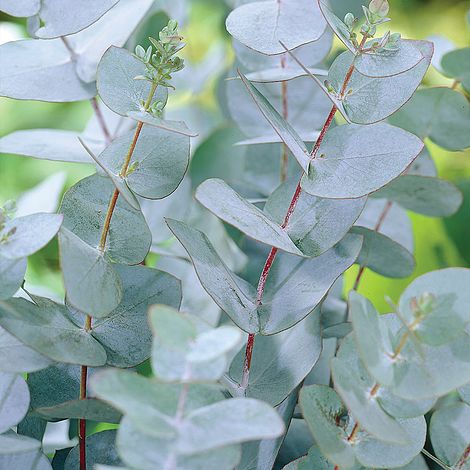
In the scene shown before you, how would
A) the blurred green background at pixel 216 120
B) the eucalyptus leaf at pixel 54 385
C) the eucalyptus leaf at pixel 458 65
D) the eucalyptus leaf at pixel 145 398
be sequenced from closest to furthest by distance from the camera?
the eucalyptus leaf at pixel 145 398
the eucalyptus leaf at pixel 54 385
the eucalyptus leaf at pixel 458 65
the blurred green background at pixel 216 120

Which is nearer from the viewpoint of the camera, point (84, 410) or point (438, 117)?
point (84, 410)

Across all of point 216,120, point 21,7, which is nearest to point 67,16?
point 21,7

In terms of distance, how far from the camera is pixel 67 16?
321mm

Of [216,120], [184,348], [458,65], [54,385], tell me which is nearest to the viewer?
[184,348]

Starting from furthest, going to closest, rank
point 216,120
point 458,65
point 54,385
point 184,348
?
point 216,120, point 458,65, point 54,385, point 184,348

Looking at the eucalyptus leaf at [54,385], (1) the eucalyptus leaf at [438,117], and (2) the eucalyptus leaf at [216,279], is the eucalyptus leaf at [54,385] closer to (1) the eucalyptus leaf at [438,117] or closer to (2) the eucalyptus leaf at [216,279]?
(2) the eucalyptus leaf at [216,279]

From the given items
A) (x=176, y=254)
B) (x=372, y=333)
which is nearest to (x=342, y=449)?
(x=372, y=333)

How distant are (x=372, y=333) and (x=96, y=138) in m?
0.26

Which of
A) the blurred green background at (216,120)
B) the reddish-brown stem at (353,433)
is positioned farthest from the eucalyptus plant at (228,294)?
the blurred green background at (216,120)

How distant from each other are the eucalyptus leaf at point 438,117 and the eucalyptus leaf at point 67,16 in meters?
0.17

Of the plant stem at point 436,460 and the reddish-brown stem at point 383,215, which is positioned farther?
the reddish-brown stem at point 383,215

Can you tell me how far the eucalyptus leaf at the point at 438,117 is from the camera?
0.41m

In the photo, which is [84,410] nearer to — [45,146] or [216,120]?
[45,146]

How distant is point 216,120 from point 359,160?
1.33ft
